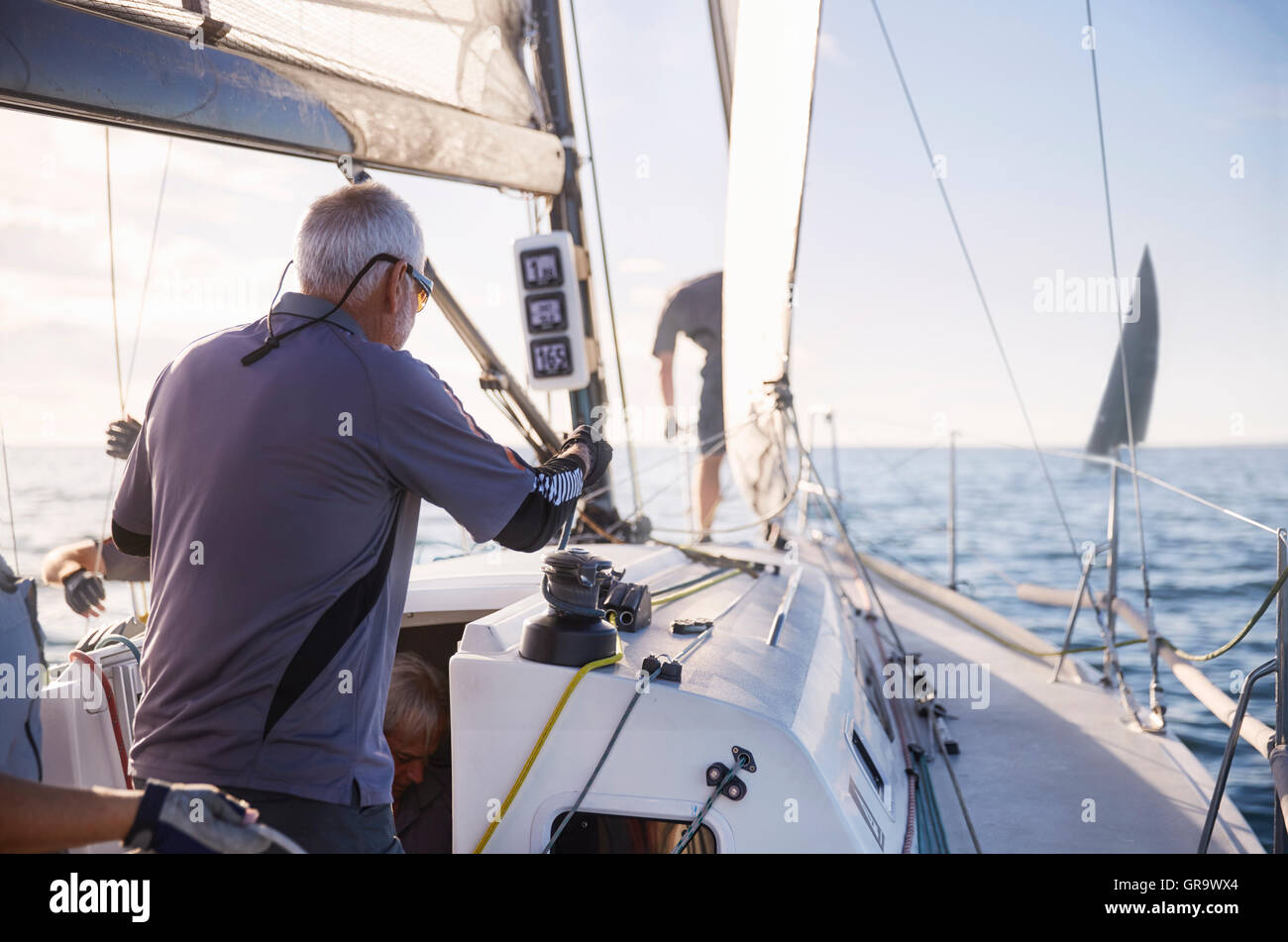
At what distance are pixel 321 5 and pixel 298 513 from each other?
4.94 feet

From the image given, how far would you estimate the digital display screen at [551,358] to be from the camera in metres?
3.11

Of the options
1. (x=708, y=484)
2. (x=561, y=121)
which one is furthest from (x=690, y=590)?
(x=708, y=484)

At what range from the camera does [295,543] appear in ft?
3.62

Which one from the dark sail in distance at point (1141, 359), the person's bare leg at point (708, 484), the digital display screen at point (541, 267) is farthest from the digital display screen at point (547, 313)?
the dark sail in distance at point (1141, 359)

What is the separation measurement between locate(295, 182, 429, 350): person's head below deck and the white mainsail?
5.57 ft

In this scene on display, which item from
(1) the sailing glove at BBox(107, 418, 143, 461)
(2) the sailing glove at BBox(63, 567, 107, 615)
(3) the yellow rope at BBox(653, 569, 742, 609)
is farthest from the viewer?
(3) the yellow rope at BBox(653, 569, 742, 609)

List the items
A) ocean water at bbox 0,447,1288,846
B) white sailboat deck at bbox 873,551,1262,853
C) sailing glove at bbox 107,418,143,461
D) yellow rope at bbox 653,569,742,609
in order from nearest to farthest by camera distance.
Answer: sailing glove at bbox 107,418,143,461
yellow rope at bbox 653,569,742,609
white sailboat deck at bbox 873,551,1262,853
ocean water at bbox 0,447,1288,846

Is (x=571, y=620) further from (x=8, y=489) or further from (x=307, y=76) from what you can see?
(x=307, y=76)

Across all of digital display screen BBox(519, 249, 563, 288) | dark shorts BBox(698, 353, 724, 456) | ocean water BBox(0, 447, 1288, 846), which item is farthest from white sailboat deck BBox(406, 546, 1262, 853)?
dark shorts BBox(698, 353, 724, 456)

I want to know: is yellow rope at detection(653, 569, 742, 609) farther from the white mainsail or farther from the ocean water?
the ocean water

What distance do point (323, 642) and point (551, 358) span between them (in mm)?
2100

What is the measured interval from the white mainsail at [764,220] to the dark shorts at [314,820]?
1.90 meters

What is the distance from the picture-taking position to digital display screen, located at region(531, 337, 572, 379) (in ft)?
10.2
